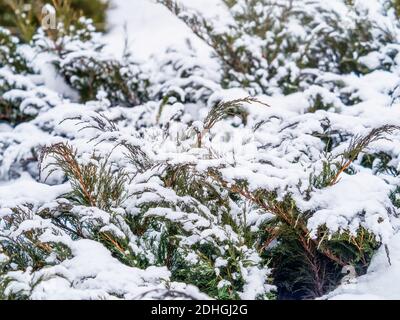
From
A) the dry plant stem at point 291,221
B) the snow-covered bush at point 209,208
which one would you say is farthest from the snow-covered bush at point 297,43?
the dry plant stem at point 291,221

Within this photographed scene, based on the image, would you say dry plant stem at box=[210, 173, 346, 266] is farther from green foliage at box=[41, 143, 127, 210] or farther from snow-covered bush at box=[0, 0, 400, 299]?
green foliage at box=[41, 143, 127, 210]

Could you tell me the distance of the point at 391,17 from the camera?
425 centimetres

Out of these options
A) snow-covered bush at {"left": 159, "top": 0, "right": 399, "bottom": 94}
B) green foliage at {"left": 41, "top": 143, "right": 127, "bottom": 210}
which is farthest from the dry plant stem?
snow-covered bush at {"left": 159, "top": 0, "right": 399, "bottom": 94}

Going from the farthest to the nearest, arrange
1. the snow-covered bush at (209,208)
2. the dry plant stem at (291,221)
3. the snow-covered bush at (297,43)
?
1. the snow-covered bush at (297,43)
2. the dry plant stem at (291,221)
3. the snow-covered bush at (209,208)

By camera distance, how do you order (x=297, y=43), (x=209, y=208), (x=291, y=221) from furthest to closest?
(x=297, y=43)
(x=209, y=208)
(x=291, y=221)

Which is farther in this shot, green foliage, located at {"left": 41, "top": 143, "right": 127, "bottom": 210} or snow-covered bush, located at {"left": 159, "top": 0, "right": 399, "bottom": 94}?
snow-covered bush, located at {"left": 159, "top": 0, "right": 399, "bottom": 94}

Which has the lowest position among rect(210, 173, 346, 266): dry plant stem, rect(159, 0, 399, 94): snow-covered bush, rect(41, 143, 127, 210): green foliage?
rect(210, 173, 346, 266): dry plant stem

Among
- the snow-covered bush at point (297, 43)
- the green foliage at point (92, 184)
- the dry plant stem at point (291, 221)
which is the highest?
the snow-covered bush at point (297, 43)

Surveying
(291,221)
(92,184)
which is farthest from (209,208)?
(92,184)

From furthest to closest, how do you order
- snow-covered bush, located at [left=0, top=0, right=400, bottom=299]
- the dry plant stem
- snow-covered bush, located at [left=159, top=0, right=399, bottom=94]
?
snow-covered bush, located at [left=159, top=0, right=399, bottom=94] → the dry plant stem → snow-covered bush, located at [left=0, top=0, right=400, bottom=299]

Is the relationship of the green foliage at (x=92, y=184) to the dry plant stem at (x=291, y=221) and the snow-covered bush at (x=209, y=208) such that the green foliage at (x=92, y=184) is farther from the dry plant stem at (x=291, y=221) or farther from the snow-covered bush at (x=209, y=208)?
the dry plant stem at (x=291, y=221)

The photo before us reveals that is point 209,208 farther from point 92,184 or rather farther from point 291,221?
point 92,184
